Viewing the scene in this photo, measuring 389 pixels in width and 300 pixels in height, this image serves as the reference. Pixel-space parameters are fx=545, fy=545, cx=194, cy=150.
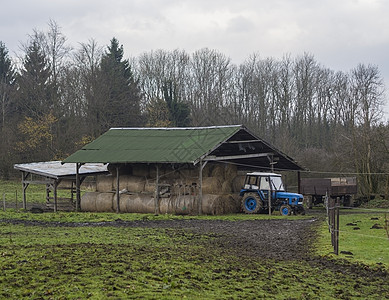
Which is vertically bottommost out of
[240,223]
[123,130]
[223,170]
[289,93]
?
[240,223]

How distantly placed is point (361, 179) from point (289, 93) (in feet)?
89.4

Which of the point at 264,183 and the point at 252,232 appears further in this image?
the point at 264,183

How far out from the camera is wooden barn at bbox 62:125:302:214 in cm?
3077

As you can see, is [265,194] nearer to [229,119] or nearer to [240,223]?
[240,223]

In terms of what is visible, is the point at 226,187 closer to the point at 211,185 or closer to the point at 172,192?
the point at 211,185

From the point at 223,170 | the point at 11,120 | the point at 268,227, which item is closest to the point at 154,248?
the point at 268,227

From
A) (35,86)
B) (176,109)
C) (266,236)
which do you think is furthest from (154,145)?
(35,86)

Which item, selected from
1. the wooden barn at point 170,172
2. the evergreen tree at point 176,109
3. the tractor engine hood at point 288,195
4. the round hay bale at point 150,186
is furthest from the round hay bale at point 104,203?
the evergreen tree at point 176,109

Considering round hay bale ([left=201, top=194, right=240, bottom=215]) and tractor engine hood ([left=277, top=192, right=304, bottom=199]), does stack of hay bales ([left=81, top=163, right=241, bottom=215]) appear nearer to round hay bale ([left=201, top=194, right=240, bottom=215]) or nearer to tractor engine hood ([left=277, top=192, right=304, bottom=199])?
round hay bale ([left=201, top=194, right=240, bottom=215])

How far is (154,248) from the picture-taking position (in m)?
15.2

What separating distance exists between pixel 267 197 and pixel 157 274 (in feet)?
70.3

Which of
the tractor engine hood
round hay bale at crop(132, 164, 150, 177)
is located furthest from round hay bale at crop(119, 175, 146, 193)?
the tractor engine hood

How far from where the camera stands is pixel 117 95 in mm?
62750

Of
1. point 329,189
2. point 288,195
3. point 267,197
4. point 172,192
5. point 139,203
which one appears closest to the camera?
point 288,195
